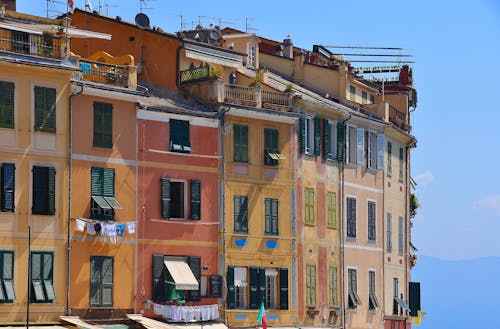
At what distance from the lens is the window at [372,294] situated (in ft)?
262

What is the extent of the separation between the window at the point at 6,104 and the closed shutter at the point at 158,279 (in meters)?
9.66

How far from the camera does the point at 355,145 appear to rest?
7906 centimetres

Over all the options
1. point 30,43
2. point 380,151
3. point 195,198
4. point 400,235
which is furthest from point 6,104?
point 400,235

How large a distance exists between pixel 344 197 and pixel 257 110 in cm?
914

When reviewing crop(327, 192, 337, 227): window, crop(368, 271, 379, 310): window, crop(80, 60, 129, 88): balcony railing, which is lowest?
crop(368, 271, 379, 310): window

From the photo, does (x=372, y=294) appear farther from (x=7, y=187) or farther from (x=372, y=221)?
(x=7, y=187)

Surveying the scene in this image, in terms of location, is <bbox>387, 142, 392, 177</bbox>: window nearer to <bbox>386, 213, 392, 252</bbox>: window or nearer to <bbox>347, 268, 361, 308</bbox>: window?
<bbox>386, 213, 392, 252</bbox>: window

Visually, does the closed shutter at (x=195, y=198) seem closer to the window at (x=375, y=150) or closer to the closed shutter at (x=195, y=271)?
the closed shutter at (x=195, y=271)

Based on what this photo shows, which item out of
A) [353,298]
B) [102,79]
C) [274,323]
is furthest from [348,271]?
[102,79]

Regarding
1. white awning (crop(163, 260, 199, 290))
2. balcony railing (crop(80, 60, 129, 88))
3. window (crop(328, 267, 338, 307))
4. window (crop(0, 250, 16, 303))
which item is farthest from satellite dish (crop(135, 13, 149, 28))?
window (crop(0, 250, 16, 303))

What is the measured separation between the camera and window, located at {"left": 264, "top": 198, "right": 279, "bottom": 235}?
71375 millimetres

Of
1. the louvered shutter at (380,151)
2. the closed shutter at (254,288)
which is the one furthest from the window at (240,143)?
the louvered shutter at (380,151)

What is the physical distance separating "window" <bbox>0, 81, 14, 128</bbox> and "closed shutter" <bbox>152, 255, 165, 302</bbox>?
9662 millimetres

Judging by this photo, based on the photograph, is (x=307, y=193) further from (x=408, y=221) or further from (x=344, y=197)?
(x=408, y=221)
